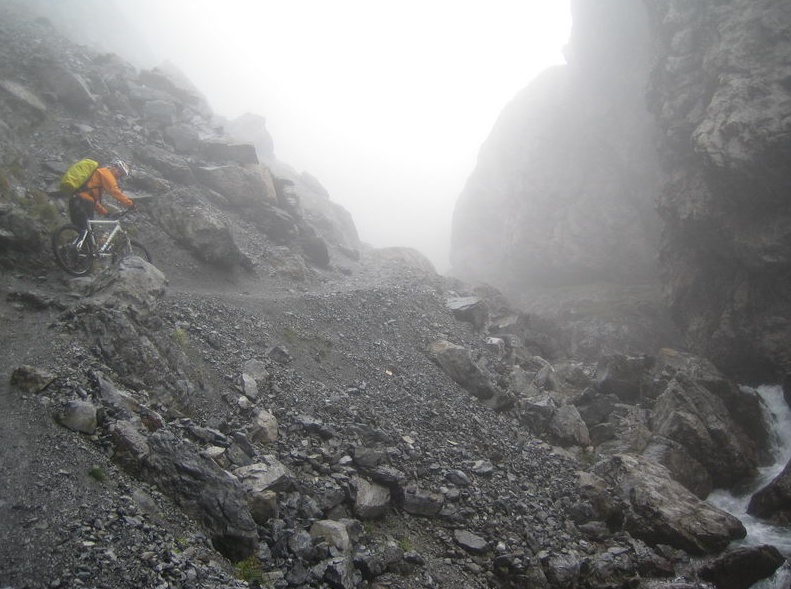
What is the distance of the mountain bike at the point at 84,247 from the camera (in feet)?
58.0

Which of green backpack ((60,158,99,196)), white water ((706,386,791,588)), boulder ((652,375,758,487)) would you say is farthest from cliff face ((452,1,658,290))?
green backpack ((60,158,99,196))

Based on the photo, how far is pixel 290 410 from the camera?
54.1 feet

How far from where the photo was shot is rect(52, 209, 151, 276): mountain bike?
17672mm

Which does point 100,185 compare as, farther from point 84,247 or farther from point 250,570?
point 250,570

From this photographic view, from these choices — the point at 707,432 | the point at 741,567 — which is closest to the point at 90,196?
the point at 741,567

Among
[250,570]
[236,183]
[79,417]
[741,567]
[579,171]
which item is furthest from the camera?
[579,171]

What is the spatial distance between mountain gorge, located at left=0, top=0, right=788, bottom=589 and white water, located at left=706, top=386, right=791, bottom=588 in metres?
0.51

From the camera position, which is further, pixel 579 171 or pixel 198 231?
pixel 579 171

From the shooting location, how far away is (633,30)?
52.2 m

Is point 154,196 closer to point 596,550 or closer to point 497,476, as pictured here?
point 497,476

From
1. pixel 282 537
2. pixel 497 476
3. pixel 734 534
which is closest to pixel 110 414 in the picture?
pixel 282 537

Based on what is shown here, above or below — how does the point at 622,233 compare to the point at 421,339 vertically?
above

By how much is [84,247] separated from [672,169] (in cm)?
4479

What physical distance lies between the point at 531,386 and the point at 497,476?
10.5 m
